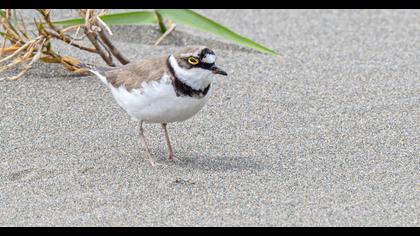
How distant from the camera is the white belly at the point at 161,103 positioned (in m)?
5.57

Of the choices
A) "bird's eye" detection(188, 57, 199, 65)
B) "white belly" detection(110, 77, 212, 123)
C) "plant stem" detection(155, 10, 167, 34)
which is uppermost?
"bird's eye" detection(188, 57, 199, 65)

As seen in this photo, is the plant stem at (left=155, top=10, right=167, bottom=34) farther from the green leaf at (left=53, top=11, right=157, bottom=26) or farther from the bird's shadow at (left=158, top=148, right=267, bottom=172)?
the bird's shadow at (left=158, top=148, right=267, bottom=172)

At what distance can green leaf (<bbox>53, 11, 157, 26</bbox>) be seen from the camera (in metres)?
7.12

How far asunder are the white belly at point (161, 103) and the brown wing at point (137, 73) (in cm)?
5

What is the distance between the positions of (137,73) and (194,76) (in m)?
0.49

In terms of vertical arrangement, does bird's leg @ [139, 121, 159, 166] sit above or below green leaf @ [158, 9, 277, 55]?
below

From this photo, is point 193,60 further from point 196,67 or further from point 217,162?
point 217,162

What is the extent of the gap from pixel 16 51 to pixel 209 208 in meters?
2.31

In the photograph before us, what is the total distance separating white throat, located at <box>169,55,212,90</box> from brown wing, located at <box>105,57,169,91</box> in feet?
0.32

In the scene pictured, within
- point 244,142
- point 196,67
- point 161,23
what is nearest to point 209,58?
point 196,67

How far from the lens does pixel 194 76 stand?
5.60m

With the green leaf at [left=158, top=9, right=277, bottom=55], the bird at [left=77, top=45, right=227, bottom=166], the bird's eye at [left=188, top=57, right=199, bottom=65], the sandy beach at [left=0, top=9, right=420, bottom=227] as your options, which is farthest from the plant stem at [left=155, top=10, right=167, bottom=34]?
the bird's eye at [left=188, top=57, right=199, bottom=65]

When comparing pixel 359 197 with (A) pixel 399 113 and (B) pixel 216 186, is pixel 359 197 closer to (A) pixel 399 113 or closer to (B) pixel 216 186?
(B) pixel 216 186
